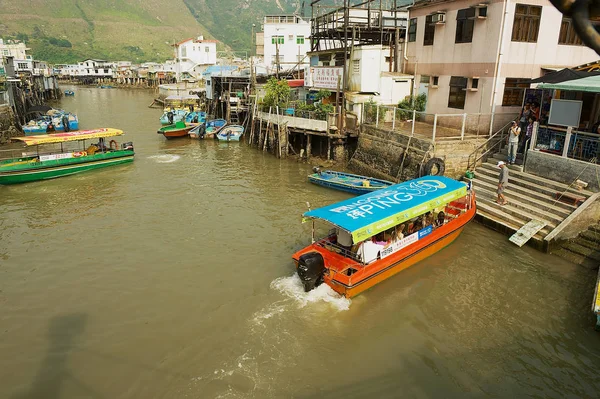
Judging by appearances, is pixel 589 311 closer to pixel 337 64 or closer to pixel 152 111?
pixel 337 64

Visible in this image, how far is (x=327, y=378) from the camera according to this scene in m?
8.71

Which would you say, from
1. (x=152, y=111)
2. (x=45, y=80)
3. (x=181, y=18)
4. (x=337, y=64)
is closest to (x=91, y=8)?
(x=181, y=18)

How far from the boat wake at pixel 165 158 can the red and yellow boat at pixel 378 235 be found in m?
18.6

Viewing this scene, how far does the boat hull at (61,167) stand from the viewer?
22.0 metres

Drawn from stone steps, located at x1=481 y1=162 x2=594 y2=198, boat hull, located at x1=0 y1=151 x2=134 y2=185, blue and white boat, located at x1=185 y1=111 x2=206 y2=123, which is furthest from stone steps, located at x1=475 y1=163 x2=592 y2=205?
blue and white boat, located at x1=185 y1=111 x2=206 y2=123

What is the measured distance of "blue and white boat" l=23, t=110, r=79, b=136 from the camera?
37.3 m

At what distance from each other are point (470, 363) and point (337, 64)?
22663 millimetres

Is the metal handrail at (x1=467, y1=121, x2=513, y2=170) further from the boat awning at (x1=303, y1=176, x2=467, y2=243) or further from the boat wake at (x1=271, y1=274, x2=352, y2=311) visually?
the boat wake at (x1=271, y1=274, x2=352, y2=311)

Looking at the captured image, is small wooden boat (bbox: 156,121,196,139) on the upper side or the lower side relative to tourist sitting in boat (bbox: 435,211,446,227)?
upper

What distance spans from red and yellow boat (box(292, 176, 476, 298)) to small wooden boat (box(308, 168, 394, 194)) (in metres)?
4.67

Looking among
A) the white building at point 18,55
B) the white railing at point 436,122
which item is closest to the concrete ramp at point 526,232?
the white railing at point 436,122

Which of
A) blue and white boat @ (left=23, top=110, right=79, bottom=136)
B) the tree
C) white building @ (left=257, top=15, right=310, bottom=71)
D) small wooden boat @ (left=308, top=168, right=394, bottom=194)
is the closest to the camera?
small wooden boat @ (left=308, top=168, right=394, bottom=194)

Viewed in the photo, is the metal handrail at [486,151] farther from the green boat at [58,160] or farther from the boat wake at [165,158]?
the green boat at [58,160]

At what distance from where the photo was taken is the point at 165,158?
28578mm
